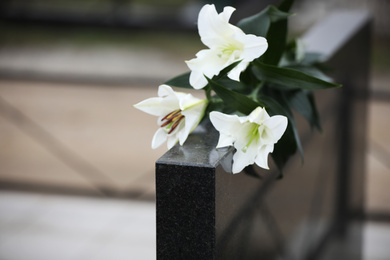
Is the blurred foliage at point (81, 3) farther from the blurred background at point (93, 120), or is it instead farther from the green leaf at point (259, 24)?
the green leaf at point (259, 24)

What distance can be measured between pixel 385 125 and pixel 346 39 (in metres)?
2.27

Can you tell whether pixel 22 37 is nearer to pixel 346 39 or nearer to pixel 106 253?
pixel 106 253

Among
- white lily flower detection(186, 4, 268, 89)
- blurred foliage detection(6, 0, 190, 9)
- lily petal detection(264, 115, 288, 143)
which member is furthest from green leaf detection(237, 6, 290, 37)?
blurred foliage detection(6, 0, 190, 9)

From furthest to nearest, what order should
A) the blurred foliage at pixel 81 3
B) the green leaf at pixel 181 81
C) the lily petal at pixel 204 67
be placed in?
the blurred foliage at pixel 81 3, the green leaf at pixel 181 81, the lily petal at pixel 204 67

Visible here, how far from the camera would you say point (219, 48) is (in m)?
1.00

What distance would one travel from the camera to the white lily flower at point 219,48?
96 cm

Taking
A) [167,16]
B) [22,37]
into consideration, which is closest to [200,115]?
[167,16]

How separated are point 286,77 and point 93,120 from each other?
332 cm

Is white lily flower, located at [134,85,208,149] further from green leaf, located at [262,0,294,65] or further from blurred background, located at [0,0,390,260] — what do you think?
blurred background, located at [0,0,390,260]

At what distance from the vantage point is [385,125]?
4102 millimetres

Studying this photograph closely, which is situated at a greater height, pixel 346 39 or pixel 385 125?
pixel 385 125

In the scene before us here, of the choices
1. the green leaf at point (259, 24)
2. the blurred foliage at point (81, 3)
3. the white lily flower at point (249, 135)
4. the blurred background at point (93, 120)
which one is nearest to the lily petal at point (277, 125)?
the white lily flower at point (249, 135)

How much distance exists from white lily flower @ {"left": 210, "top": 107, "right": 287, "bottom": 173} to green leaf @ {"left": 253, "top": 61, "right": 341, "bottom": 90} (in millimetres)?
145

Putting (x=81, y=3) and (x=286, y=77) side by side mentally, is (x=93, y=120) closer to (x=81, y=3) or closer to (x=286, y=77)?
(x=286, y=77)
